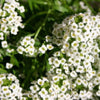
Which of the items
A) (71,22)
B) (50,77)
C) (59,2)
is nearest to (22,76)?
(50,77)

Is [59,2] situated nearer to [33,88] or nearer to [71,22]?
[71,22]

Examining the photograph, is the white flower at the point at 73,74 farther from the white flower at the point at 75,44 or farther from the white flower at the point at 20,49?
the white flower at the point at 20,49

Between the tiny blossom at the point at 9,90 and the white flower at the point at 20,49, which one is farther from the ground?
the white flower at the point at 20,49

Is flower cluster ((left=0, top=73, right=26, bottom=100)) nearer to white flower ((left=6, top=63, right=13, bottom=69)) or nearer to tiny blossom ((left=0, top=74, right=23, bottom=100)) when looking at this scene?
tiny blossom ((left=0, top=74, right=23, bottom=100))

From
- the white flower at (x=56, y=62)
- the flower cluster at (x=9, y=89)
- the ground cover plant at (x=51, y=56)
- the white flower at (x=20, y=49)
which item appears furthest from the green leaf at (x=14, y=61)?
the white flower at (x=56, y=62)

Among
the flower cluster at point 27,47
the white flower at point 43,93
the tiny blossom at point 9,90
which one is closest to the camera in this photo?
the tiny blossom at point 9,90

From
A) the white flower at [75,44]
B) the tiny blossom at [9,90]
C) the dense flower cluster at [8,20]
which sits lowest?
the tiny blossom at [9,90]

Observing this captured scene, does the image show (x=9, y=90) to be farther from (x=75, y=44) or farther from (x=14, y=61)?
(x=75, y=44)

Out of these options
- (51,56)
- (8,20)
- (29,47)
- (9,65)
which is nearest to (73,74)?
(51,56)
